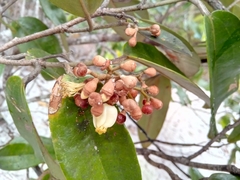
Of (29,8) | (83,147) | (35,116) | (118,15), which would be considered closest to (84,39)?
(35,116)

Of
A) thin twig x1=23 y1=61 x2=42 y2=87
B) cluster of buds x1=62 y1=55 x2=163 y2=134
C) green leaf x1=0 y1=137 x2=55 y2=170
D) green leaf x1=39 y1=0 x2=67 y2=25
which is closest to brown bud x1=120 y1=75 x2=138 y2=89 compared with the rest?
cluster of buds x1=62 y1=55 x2=163 y2=134

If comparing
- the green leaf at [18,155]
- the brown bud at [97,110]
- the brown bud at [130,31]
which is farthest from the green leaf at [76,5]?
the green leaf at [18,155]

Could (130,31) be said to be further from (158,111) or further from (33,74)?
(158,111)

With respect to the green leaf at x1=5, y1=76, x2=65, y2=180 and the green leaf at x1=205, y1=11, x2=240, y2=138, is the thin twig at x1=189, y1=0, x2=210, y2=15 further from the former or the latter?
the green leaf at x1=5, y1=76, x2=65, y2=180

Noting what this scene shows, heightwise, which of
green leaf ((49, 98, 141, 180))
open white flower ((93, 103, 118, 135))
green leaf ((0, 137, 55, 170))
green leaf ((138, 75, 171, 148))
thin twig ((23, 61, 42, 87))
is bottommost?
green leaf ((138, 75, 171, 148))

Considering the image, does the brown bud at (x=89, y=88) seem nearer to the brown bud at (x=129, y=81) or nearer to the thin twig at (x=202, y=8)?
the brown bud at (x=129, y=81)

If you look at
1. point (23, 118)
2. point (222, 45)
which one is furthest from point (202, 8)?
point (23, 118)
